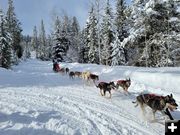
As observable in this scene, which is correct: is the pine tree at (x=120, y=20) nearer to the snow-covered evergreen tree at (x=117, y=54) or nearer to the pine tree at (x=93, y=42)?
the snow-covered evergreen tree at (x=117, y=54)

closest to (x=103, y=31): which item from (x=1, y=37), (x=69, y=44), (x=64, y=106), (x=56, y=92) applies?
(x=1, y=37)

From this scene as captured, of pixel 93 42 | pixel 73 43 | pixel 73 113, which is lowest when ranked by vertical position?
pixel 73 113

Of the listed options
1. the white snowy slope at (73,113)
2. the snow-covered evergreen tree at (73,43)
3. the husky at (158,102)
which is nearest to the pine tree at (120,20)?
the snow-covered evergreen tree at (73,43)

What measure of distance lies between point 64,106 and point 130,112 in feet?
8.24

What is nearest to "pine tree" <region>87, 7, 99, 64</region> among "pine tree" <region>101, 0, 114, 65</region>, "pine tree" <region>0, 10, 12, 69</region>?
"pine tree" <region>101, 0, 114, 65</region>

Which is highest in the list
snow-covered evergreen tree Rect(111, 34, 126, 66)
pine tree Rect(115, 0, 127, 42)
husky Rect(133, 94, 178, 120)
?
pine tree Rect(115, 0, 127, 42)

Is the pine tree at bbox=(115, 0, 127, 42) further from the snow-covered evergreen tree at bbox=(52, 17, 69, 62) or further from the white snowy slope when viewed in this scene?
the white snowy slope

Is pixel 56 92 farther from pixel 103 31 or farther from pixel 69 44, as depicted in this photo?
pixel 69 44

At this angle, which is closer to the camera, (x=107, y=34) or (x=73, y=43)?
(x=107, y=34)

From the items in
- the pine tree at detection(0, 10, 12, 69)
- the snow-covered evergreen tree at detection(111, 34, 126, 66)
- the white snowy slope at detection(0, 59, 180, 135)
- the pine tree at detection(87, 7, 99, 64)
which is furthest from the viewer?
the pine tree at detection(87, 7, 99, 64)

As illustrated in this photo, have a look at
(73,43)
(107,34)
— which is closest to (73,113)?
(107,34)

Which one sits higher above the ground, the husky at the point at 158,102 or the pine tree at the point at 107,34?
the pine tree at the point at 107,34

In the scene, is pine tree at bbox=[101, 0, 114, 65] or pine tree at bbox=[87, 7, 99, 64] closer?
pine tree at bbox=[101, 0, 114, 65]

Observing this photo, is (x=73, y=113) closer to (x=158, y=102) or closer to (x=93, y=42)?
(x=158, y=102)
